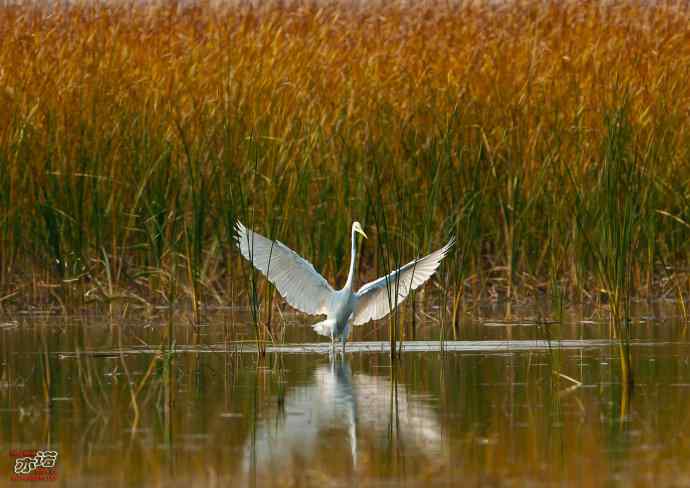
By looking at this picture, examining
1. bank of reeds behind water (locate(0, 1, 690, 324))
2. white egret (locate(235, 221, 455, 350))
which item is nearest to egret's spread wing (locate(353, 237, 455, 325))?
white egret (locate(235, 221, 455, 350))

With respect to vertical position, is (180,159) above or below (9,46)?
below

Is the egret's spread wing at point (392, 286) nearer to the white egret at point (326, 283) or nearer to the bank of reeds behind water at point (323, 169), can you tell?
the white egret at point (326, 283)

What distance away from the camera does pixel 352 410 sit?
6.66 m

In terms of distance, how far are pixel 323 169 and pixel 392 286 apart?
1990 millimetres

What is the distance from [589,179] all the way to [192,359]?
3.85 metres

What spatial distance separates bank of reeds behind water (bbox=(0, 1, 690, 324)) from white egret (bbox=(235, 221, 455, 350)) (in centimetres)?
23

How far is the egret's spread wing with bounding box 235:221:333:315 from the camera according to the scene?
9234 mm

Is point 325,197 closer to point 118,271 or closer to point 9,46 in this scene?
point 118,271

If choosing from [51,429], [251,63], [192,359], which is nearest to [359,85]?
[251,63]

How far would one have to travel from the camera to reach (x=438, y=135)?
36.1 feet

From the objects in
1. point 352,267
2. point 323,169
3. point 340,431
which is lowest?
point 340,431

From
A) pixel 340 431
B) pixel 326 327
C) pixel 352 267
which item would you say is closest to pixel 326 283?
pixel 352 267

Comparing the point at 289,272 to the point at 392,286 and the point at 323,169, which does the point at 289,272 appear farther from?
the point at 323,169

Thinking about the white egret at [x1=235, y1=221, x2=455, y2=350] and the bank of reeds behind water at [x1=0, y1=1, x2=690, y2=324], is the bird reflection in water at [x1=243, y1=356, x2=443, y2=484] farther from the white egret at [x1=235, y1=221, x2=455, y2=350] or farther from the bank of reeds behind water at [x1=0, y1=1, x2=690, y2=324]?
the bank of reeds behind water at [x1=0, y1=1, x2=690, y2=324]
